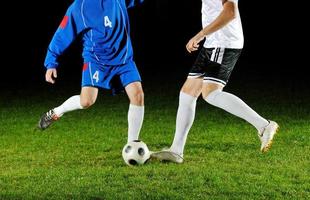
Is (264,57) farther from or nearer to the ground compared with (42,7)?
farther from the ground

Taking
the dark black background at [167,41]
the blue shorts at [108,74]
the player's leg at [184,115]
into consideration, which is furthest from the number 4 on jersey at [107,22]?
the dark black background at [167,41]

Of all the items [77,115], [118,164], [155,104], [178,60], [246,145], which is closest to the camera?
[118,164]

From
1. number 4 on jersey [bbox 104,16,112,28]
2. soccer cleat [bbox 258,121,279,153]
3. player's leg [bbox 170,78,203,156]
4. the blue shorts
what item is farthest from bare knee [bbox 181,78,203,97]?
number 4 on jersey [bbox 104,16,112,28]

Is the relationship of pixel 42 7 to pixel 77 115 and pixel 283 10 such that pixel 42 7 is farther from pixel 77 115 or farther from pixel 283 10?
pixel 77 115

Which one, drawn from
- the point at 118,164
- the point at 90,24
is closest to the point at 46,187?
the point at 118,164

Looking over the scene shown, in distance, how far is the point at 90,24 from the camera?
846 cm

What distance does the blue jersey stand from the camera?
27.6 ft

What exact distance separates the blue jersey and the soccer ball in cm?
94

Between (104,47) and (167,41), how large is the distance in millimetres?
17523

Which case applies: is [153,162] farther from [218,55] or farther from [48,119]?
[48,119]

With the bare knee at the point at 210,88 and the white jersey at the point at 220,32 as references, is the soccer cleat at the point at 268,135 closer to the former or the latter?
the bare knee at the point at 210,88

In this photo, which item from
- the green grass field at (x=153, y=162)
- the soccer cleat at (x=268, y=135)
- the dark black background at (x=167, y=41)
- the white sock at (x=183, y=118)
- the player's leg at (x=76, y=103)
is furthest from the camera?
the dark black background at (x=167, y=41)

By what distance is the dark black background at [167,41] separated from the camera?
18.7 m

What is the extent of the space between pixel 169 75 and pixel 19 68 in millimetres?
4124
